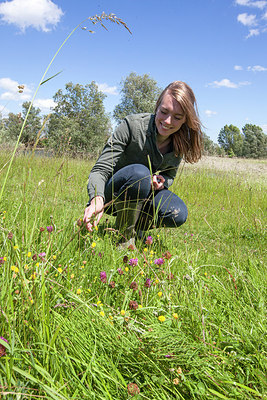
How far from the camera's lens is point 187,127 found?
2.97m

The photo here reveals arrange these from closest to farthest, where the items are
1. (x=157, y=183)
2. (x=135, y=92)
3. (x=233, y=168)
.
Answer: (x=157, y=183), (x=233, y=168), (x=135, y=92)

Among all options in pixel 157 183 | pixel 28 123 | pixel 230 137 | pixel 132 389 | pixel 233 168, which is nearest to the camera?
pixel 132 389

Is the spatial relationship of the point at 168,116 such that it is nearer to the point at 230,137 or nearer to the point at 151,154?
the point at 151,154

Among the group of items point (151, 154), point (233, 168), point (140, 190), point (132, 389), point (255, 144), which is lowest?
point (132, 389)

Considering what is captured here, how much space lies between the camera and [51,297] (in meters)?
1.27

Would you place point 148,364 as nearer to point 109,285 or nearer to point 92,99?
point 109,285

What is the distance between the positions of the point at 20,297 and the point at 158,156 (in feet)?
7.04

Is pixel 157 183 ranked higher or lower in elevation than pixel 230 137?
lower

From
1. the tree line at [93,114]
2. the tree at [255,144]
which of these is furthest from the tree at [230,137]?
the tree line at [93,114]

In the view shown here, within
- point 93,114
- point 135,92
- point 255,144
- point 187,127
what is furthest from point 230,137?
point 187,127

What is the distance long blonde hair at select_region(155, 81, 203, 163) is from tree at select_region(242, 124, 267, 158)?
6672 centimetres

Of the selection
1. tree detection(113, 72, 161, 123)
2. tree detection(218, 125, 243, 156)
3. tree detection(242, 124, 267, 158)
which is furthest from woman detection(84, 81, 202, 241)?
tree detection(218, 125, 243, 156)

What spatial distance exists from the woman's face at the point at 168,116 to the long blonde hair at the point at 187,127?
1.5 inches

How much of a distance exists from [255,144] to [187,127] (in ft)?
237
